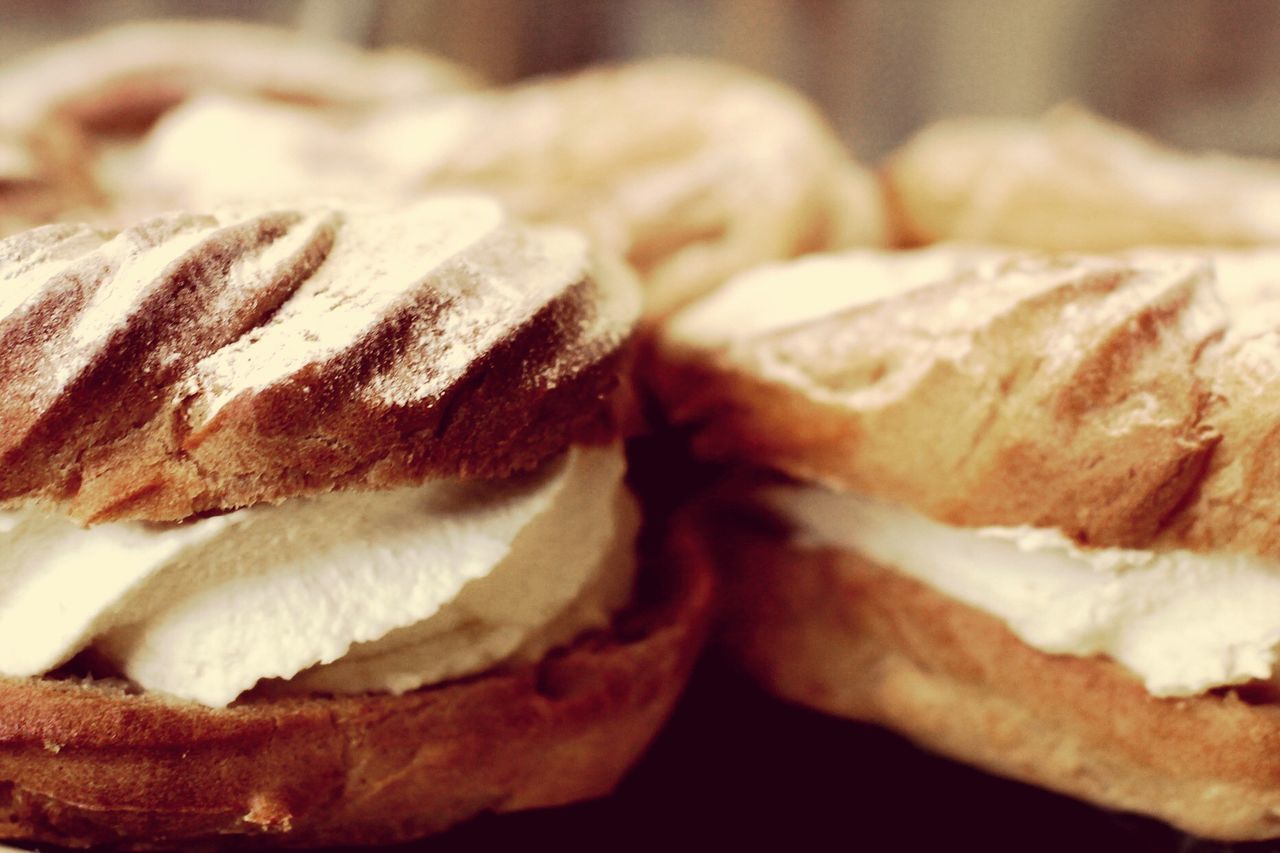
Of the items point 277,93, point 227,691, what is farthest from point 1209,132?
point 227,691

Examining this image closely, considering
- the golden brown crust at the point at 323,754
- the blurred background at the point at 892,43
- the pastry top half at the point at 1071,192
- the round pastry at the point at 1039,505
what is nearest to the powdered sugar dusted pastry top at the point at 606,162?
the pastry top half at the point at 1071,192

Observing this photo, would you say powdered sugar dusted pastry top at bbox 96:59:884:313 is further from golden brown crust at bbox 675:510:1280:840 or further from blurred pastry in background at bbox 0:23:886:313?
golden brown crust at bbox 675:510:1280:840

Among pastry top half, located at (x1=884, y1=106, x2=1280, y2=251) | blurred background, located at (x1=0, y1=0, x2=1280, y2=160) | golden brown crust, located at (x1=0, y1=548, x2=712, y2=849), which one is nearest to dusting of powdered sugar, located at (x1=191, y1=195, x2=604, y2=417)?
golden brown crust, located at (x1=0, y1=548, x2=712, y2=849)

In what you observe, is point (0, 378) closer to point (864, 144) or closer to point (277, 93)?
point (277, 93)

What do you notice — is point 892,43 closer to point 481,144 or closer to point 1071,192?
point 1071,192

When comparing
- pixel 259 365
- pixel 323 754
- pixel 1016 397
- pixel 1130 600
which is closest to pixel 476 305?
pixel 259 365

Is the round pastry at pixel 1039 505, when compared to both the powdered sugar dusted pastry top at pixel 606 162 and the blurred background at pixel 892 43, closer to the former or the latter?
the powdered sugar dusted pastry top at pixel 606 162
